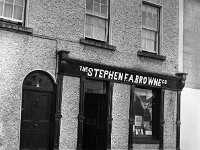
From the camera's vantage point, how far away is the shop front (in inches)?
446

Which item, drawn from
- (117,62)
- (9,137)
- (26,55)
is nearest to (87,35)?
(117,62)

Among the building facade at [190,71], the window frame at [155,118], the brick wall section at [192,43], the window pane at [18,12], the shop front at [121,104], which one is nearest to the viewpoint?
the window pane at [18,12]

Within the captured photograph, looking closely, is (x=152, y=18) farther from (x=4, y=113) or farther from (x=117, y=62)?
(x=4, y=113)

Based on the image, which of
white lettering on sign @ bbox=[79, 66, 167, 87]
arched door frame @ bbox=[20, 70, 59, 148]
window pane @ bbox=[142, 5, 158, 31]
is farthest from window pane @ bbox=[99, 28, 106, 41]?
arched door frame @ bbox=[20, 70, 59, 148]

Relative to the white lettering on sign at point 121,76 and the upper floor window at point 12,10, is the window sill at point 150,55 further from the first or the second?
the upper floor window at point 12,10

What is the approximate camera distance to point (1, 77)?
9.77m

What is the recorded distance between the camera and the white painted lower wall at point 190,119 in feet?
47.2

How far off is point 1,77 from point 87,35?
3408 mm

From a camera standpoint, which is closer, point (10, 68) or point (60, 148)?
point (10, 68)

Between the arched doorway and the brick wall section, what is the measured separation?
21.2 feet

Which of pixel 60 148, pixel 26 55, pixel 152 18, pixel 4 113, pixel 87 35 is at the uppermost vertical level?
pixel 152 18

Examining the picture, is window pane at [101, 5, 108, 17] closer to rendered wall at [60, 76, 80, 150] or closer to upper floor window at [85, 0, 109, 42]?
upper floor window at [85, 0, 109, 42]

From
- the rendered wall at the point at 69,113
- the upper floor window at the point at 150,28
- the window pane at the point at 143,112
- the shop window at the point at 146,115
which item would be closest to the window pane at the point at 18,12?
the rendered wall at the point at 69,113

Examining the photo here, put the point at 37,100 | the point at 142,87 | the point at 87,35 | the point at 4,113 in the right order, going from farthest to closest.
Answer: the point at 142,87 → the point at 87,35 → the point at 37,100 → the point at 4,113
